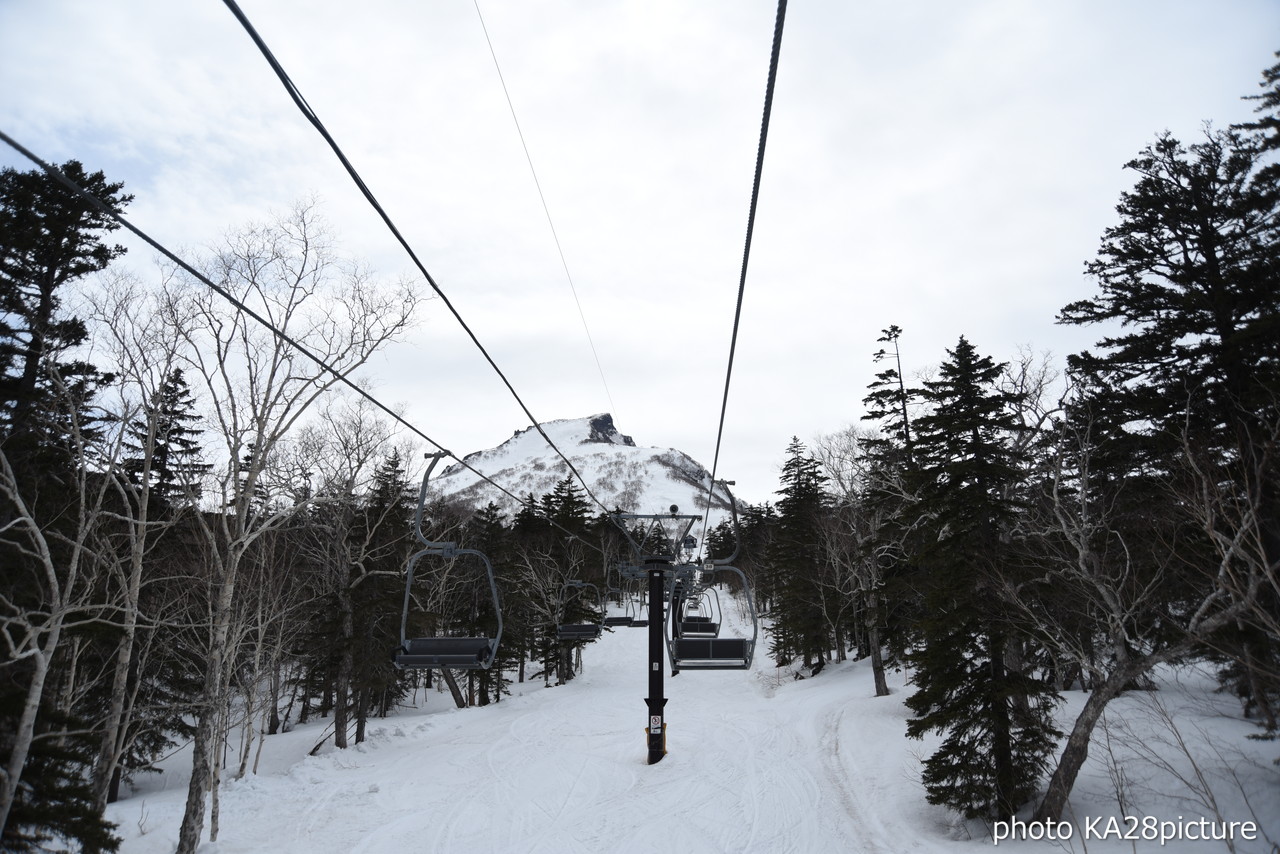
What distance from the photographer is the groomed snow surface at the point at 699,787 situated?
41.3 feet

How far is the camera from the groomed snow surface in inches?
496

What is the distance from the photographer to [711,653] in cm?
1459

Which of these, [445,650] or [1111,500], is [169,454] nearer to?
[445,650]

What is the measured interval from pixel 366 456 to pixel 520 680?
28.4m

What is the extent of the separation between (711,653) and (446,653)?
6377 mm

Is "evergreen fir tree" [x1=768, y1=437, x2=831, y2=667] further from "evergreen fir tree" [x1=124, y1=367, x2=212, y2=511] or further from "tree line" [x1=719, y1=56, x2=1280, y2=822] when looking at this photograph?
"evergreen fir tree" [x1=124, y1=367, x2=212, y2=511]

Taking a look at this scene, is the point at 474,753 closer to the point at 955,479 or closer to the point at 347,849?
the point at 347,849

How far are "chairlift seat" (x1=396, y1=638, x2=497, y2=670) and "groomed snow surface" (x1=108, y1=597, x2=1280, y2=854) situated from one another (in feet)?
20.9

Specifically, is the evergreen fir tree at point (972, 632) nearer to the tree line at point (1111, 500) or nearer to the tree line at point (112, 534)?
the tree line at point (1111, 500)

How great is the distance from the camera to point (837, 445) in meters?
30.9

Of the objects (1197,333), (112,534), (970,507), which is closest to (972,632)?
(970,507)

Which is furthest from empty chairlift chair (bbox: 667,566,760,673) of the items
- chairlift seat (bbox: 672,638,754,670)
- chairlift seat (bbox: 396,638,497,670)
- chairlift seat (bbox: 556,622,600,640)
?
chairlift seat (bbox: 396,638,497,670)

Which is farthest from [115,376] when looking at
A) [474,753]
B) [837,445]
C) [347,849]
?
[837,445]

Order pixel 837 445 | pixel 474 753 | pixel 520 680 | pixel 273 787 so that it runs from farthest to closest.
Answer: pixel 520 680, pixel 837 445, pixel 474 753, pixel 273 787
